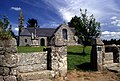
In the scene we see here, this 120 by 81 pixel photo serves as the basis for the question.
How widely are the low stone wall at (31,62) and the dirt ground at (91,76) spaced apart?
0.96 metres

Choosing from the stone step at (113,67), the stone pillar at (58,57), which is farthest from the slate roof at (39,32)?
the stone pillar at (58,57)

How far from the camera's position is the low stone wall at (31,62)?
7205mm

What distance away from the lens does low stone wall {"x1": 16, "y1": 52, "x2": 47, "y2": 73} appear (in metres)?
7.21

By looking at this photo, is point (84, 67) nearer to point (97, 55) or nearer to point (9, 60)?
point (97, 55)

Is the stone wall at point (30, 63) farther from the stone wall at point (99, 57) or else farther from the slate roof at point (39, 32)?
the slate roof at point (39, 32)

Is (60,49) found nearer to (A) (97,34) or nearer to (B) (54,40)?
(B) (54,40)

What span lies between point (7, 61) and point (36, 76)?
1349 mm

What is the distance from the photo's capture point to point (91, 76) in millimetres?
8859

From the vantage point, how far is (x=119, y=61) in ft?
38.1

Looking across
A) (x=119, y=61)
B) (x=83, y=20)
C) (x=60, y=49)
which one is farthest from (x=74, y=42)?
(x=60, y=49)

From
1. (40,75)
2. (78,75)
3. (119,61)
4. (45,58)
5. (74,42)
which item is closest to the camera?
(40,75)

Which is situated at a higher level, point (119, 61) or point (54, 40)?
point (54, 40)

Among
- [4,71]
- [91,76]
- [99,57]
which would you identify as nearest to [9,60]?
[4,71]

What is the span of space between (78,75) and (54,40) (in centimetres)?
213
